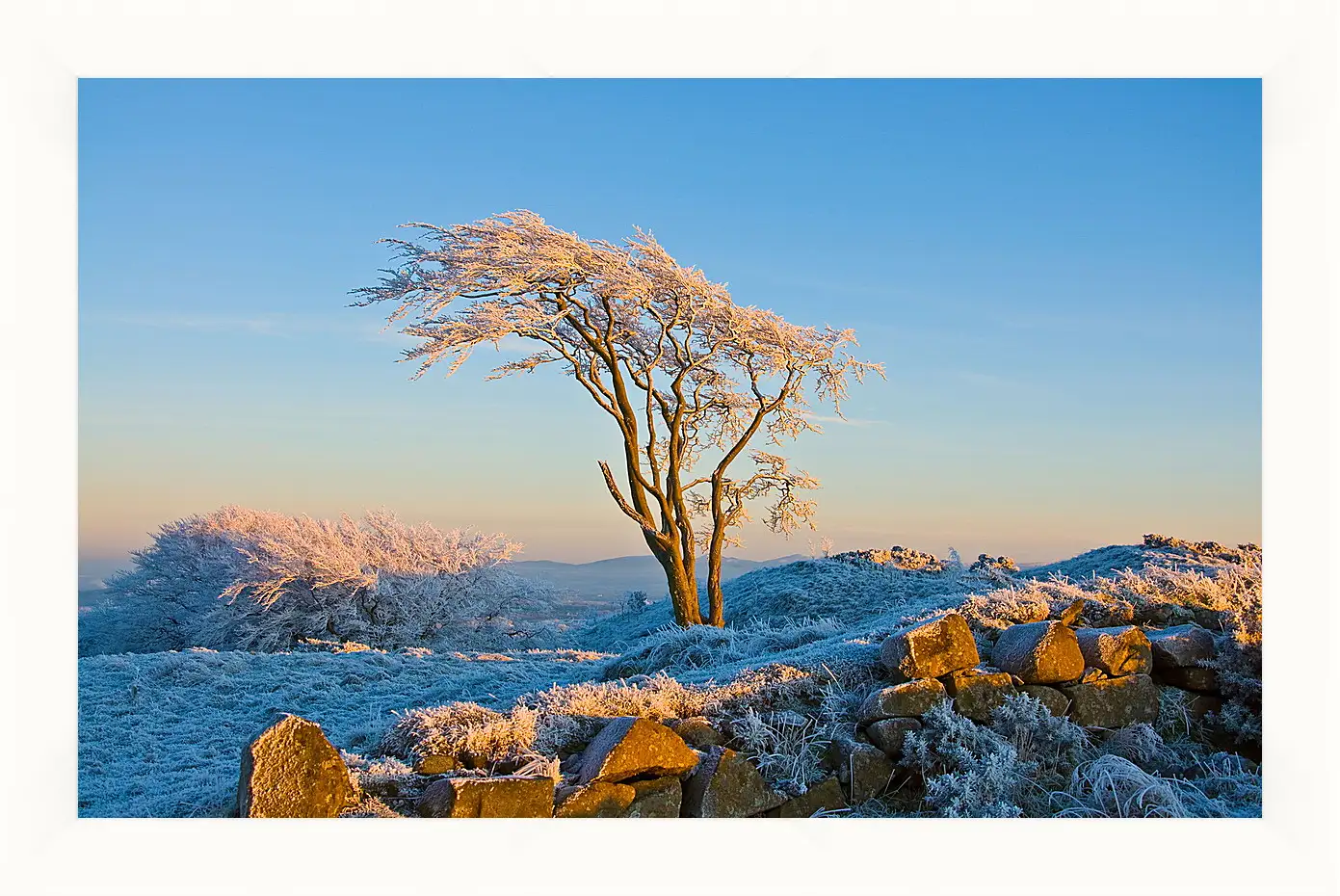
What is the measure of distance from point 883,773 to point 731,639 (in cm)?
288

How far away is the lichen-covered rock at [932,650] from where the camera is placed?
4.43 metres

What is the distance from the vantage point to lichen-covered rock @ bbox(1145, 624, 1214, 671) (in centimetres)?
485

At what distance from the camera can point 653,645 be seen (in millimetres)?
7449

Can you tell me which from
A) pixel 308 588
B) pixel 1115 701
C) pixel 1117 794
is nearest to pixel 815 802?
pixel 1117 794

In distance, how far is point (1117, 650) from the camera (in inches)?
184

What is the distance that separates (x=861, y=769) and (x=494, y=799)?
5.33 feet

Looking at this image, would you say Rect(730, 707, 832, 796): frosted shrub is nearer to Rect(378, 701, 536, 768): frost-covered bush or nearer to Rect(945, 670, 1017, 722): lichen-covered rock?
Rect(945, 670, 1017, 722): lichen-covered rock

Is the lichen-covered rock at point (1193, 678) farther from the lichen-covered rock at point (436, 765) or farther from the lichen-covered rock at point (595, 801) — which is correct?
the lichen-covered rock at point (436, 765)

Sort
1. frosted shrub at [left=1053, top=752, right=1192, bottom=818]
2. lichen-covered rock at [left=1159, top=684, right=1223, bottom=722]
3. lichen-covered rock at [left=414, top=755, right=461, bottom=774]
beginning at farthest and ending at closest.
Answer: lichen-covered rock at [left=1159, top=684, right=1223, bottom=722], frosted shrub at [left=1053, top=752, right=1192, bottom=818], lichen-covered rock at [left=414, top=755, right=461, bottom=774]

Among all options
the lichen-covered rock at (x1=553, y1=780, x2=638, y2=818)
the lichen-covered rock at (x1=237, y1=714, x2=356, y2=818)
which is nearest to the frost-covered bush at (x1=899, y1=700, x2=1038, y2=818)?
the lichen-covered rock at (x1=553, y1=780, x2=638, y2=818)

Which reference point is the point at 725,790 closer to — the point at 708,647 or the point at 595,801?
the point at 595,801

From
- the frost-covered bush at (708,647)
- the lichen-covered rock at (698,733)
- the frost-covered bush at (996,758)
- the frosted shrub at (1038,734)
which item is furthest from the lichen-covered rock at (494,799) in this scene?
the frost-covered bush at (708,647)

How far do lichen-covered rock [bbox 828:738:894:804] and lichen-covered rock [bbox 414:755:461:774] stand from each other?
1.67 m
